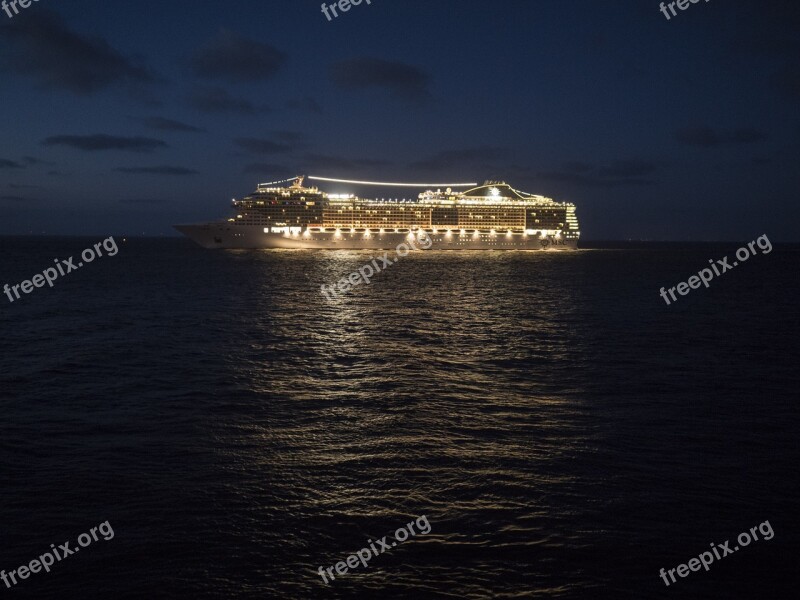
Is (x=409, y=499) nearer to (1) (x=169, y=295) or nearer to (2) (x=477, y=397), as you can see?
(2) (x=477, y=397)

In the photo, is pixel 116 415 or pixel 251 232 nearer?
pixel 116 415

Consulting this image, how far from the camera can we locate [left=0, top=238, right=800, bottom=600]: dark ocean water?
9523 mm

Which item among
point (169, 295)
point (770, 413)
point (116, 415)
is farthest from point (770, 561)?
point (169, 295)

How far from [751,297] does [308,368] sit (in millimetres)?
47256

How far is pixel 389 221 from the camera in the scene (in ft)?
444

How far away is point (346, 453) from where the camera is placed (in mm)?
14305
